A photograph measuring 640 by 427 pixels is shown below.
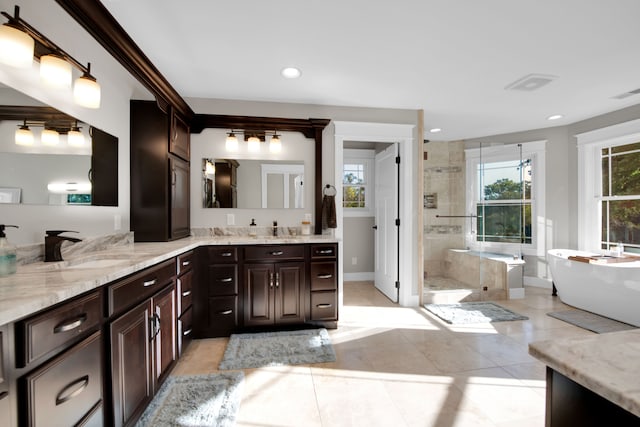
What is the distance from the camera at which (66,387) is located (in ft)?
3.58

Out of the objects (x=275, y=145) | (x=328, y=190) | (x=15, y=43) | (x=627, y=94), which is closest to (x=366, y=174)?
(x=328, y=190)

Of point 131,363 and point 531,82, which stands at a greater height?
point 531,82

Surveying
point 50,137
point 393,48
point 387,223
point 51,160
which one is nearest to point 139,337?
point 51,160

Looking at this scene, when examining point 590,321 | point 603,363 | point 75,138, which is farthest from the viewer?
point 590,321

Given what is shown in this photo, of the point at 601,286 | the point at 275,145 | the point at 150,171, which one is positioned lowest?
the point at 601,286

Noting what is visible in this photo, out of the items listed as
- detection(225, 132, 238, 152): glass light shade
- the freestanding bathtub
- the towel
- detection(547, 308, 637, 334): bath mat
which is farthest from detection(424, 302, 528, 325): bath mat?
detection(225, 132, 238, 152): glass light shade

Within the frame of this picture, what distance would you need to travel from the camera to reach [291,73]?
2705 millimetres

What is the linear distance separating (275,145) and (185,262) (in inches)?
64.5

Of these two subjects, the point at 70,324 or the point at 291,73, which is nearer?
the point at 70,324

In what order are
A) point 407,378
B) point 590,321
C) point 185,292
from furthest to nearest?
point 590,321
point 185,292
point 407,378

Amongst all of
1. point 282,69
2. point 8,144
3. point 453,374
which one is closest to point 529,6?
point 282,69

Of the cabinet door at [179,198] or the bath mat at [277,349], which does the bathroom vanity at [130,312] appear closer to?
the bath mat at [277,349]

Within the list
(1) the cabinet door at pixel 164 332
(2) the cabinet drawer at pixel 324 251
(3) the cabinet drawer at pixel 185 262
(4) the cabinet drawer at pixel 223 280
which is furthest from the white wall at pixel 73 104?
(2) the cabinet drawer at pixel 324 251

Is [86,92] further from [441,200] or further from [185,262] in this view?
[441,200]
